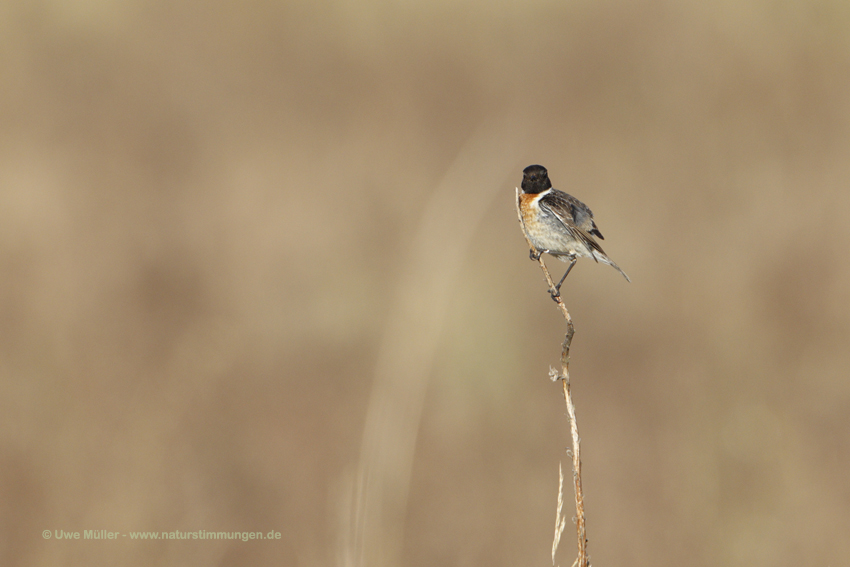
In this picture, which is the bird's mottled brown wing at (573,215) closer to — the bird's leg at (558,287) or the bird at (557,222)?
the bird at (557,222)

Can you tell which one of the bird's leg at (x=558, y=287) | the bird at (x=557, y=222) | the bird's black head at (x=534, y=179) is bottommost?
the bird's leg at (x=558, y=287)

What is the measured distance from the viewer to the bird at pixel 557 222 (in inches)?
148

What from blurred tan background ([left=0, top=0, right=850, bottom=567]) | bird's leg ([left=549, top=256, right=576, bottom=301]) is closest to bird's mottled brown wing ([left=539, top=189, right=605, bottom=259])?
bird's leg ([left=549, top=256, right=576, bottom=301])

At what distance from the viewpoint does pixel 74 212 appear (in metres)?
8.47

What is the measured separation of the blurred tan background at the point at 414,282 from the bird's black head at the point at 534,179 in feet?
0.77

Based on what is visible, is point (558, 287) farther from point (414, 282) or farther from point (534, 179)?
point (414, 282)

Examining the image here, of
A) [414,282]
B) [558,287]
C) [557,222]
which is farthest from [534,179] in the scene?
[414,282]

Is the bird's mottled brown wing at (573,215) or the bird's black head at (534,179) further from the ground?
the bird's black head at (534,179)

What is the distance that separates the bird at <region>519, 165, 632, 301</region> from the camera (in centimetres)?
375

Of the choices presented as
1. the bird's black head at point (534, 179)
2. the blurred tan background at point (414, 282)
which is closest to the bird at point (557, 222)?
the bird's black head at point (534, 179)

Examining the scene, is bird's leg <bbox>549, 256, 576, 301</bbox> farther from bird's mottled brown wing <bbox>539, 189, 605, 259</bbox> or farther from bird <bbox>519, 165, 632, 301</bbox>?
bird's mottled brown wing <bbox>539, 189, 605, 259</bbox>

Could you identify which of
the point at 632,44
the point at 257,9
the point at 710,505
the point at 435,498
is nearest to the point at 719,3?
the point at 632,44

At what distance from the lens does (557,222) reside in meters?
3.83

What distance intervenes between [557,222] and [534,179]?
300 mm
